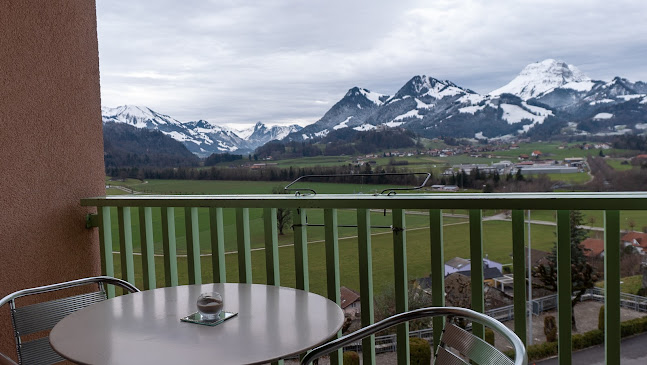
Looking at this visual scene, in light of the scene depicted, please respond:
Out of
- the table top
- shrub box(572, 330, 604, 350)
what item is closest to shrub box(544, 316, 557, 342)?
shrub box(572, 330, 604, 350)

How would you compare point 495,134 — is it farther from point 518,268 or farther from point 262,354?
point 262,354

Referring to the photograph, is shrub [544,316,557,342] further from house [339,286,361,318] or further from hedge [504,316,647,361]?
house [339,286,361,318]

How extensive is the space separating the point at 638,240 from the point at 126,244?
8.78ft

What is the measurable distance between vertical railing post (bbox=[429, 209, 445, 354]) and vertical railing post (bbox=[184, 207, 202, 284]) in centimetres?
128

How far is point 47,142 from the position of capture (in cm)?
309

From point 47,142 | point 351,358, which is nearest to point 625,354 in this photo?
point 351,358

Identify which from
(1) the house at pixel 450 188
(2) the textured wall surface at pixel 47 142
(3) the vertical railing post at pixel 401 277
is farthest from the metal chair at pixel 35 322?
(1) the house at pixel 450 188

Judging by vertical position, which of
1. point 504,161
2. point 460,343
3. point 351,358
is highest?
point 504,161

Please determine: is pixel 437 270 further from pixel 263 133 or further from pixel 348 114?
pixel 263 133

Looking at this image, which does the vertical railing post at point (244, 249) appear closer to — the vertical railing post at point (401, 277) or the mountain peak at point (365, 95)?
the vertical railing post at point (401, 277)

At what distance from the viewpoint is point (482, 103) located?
290 centimetres

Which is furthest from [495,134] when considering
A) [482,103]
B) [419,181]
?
[419,181]

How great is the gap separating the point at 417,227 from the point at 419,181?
241 millimetres

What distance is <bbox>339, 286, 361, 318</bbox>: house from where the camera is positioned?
8.25ft
